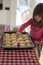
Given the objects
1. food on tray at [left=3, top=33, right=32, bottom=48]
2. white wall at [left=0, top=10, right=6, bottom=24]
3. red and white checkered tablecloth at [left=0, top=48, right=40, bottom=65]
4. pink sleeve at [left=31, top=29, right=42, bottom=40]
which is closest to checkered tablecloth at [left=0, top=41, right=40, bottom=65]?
red and white checkered tablecloth at [left=0, top=48, right=40, bottom=65]

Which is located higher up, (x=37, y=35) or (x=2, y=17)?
(x=37, y=35)

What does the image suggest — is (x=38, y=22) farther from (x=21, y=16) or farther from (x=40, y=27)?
(x=21, y=16)

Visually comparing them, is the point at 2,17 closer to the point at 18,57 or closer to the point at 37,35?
the point at 37,35

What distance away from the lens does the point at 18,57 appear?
4.27 feet

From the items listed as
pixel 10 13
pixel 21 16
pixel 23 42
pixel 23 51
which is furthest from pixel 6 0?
pixel 23 51

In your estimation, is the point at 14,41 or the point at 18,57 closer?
the point at 18,57

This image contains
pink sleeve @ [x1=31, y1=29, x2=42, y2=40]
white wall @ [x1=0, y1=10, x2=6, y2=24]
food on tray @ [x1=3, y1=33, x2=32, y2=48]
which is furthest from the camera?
white wall @ [x1=0, y1=10, x2=6, y2=24]

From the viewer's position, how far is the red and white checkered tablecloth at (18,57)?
47.8 inches

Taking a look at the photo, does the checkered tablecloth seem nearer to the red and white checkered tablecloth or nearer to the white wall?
the red and white checkered tablecloth

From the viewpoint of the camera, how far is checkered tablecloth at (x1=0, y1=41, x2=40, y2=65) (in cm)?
121

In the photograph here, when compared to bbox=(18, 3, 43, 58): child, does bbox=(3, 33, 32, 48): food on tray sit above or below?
below

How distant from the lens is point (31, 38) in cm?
176

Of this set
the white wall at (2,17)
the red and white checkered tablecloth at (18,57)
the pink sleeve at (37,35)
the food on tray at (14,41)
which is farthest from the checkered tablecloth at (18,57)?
the white wall at (2,17)

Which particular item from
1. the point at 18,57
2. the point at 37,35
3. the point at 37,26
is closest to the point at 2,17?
the point at 37,26
